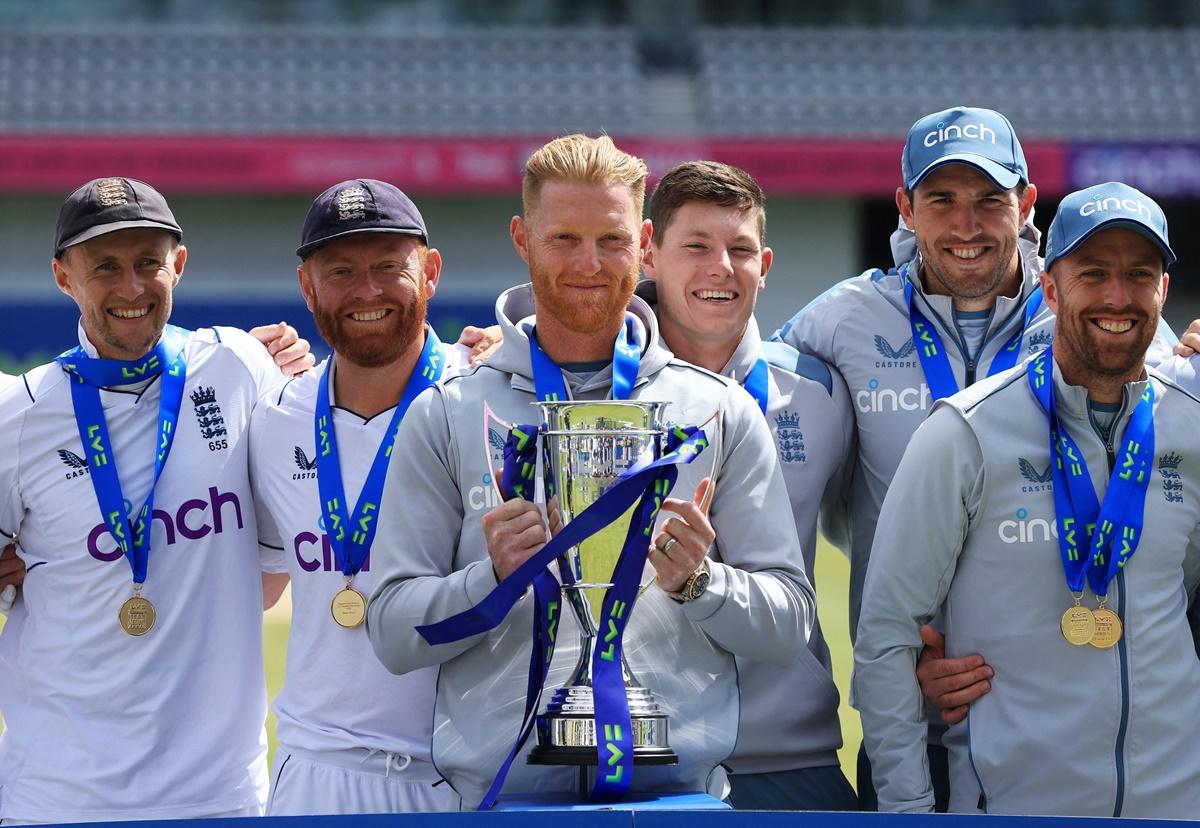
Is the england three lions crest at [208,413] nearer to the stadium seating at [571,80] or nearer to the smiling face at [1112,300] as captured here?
the smiling face at [1112,300]

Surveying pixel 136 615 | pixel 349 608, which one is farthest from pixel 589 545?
pixel 136 615

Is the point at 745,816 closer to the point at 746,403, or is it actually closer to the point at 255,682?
the point at 746,403

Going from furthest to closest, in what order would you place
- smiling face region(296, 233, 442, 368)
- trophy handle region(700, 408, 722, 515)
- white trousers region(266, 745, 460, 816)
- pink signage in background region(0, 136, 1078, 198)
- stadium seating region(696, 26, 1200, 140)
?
stadium seating region(696, 26, 1200, 140) < pink signage in background region(0, 136, 1078, 198) < smiling face region(296, 233, 442, 368) < white trousers region(266, 745, 460, 816) < trophy handle region(700, 408, 722, 515)

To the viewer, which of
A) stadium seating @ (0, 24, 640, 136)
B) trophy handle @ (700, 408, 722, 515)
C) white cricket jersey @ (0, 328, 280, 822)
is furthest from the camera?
stadium seating @ (0, 24, 640, 136)

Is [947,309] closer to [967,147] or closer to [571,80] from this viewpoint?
[967,147]

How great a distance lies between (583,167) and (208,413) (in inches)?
49.3

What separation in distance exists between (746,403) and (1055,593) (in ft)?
2.33

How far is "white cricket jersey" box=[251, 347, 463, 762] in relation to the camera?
10.6 feet

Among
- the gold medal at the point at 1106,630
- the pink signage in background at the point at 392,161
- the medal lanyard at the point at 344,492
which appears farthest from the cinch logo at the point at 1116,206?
the pink signage in background at the point at 392,161

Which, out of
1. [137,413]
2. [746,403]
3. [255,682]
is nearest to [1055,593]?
[746,403]

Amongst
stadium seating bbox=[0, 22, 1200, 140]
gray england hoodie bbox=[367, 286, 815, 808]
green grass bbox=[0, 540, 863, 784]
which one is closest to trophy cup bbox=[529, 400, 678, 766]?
gray england hoodie bbox=[367, 286, 815, 808]

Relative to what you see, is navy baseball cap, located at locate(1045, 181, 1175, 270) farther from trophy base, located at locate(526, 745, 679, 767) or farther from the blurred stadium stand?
the blurred stadium stand

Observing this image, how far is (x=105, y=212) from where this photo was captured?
3.52 metres

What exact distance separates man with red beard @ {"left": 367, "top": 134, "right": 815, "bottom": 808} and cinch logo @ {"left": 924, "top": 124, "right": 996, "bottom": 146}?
40.7 inches
